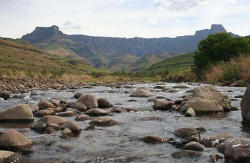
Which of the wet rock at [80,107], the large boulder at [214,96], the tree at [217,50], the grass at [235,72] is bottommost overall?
the wet rock at [80,107]

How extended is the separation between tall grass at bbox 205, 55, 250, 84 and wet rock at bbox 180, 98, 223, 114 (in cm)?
2037

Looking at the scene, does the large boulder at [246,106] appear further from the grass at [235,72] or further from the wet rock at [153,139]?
the grass at [235,72]

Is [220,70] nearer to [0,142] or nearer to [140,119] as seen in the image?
[140,119]

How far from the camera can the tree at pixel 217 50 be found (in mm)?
60156

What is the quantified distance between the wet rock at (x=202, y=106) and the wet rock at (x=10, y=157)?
34.3 ft

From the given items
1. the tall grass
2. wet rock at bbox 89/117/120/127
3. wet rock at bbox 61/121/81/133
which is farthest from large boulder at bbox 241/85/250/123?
the tall grass

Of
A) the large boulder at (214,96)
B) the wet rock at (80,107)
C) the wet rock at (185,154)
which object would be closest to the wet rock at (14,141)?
the wet rock at (185,154)

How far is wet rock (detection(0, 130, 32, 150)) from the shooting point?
31.8ft

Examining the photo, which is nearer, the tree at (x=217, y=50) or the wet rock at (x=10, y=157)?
the wet rock at (x=10, y=157)

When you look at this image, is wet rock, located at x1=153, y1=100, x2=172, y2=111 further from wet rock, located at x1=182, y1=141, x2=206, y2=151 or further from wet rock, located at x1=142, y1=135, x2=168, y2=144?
wet rock, located at x1=182, y1=141, x2=206, y2=151

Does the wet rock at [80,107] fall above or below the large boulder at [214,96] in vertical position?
below

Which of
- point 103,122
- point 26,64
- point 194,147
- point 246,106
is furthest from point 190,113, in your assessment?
point 26,64

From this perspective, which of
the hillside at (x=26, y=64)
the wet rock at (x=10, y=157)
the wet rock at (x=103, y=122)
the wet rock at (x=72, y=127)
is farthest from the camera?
the hillside at (x=26, y=64)

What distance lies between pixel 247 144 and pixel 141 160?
2970mm
